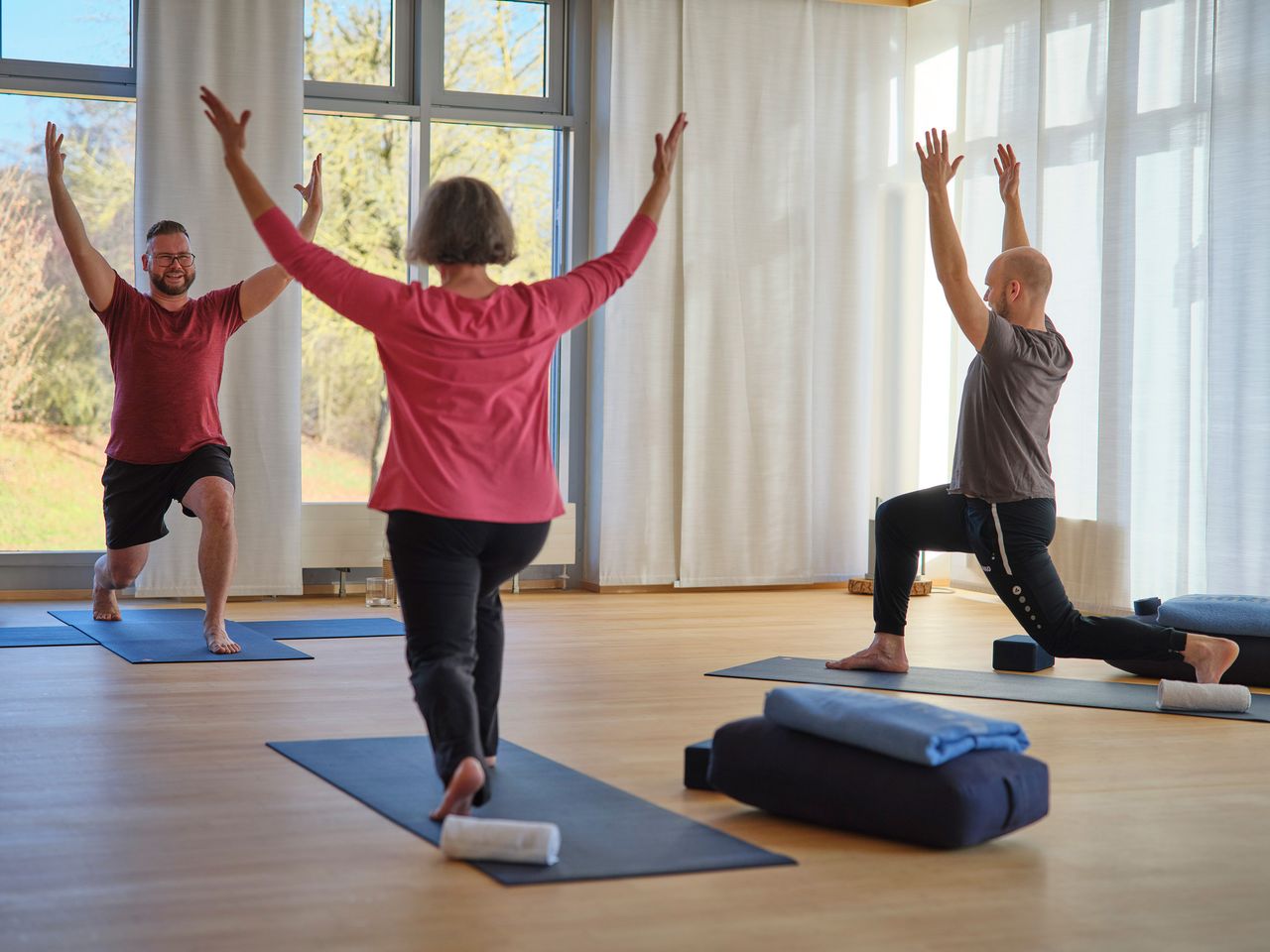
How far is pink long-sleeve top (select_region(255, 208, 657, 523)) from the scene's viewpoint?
94.8 inches

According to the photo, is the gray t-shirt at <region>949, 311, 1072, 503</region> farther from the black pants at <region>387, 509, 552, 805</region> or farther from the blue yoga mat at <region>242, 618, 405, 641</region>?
the blue yoga mat at <region>242, 618, 405, 641</region>

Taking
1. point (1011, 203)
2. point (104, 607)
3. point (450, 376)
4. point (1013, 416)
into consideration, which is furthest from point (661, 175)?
point (104, 607)

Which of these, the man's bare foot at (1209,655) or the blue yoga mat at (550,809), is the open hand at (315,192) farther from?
the man's bare foot at (1209,655)

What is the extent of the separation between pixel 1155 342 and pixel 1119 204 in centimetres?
54

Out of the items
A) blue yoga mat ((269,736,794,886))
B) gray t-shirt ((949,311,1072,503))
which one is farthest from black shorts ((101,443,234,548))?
gray t-shirt ((949,311,1072,503))

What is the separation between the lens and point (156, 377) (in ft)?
15.1

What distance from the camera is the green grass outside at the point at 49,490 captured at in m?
5.82

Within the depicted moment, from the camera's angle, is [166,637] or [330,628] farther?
[330,628]

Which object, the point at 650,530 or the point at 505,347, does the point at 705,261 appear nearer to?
the point at 650,530

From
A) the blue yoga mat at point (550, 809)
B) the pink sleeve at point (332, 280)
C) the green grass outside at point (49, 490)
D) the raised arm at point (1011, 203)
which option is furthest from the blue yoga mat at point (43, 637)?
the raised arm at point (1011, 203)

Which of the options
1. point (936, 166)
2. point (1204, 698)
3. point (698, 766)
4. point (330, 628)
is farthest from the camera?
point (330, 628)

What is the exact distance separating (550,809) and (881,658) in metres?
1.83

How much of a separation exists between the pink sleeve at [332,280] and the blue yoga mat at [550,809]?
33.1 inches

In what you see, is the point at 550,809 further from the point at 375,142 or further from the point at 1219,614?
the point at 375,142
